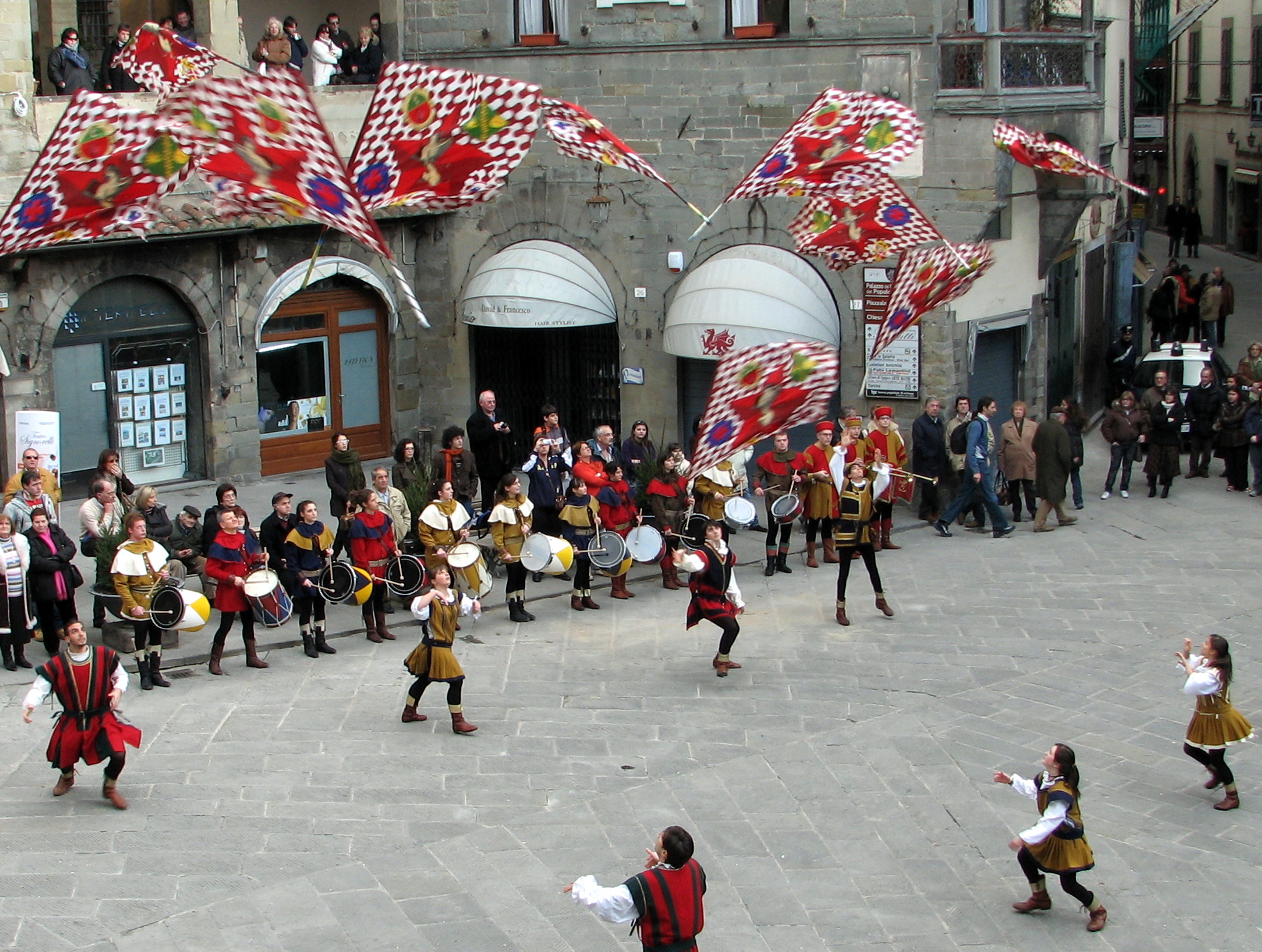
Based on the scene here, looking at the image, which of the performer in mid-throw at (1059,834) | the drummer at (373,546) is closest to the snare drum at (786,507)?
the drummer at (373,546)

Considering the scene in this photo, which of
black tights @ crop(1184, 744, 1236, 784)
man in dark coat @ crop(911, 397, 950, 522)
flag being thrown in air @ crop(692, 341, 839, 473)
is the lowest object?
black tights @ crop(1184, 744, 1236, 784)

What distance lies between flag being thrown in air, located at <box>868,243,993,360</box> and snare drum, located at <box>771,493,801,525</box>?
5.79ft

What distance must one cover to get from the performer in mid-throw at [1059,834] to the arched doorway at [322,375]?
1471cm

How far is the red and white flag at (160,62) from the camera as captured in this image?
20625mm

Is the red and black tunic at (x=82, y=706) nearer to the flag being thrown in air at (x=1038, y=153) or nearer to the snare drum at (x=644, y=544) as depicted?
the snare drum at (x=644, y=544)

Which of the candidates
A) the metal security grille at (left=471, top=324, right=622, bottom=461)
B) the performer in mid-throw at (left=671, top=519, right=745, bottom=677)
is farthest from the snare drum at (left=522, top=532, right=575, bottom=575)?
the metal security grille at (left=471, top=324, right=622, bottom=461)

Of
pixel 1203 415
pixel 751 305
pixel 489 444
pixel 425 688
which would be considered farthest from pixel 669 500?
pixel 1203 415

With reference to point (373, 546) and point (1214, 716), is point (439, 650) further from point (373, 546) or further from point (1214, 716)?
point (1214, 716)

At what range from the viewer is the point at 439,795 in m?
12.6

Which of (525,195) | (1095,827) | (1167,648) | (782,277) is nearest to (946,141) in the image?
(782,277)

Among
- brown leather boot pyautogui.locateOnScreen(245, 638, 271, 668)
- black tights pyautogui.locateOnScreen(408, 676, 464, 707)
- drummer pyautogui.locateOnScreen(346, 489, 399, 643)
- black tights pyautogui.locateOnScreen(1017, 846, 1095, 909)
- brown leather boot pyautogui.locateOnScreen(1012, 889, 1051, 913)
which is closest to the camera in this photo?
black tights pyautogui.locateOnScreen(1017, 846, 1095, 909)

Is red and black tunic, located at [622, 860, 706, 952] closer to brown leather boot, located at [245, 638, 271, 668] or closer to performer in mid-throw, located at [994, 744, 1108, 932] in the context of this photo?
performer in mid-throw, located at [994, 744, 1108, 932]

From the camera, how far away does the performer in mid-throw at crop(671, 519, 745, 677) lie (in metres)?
15.0

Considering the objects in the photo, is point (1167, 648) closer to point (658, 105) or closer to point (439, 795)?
point (439, 795)
